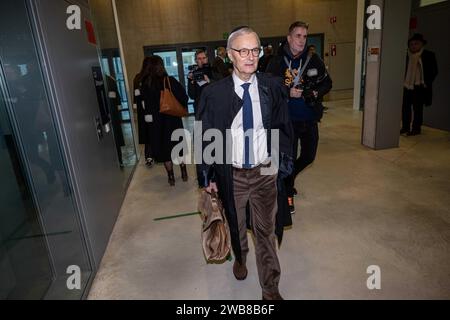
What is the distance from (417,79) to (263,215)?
16.6ft

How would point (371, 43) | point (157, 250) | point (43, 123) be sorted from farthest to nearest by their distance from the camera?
1. point (371, 43)
2. point (157, 250)
3. point (43, 123)

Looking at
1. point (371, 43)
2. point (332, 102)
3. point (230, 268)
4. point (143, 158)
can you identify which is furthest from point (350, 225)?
point (332, 102)

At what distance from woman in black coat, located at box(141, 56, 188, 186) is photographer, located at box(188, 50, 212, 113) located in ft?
0.45

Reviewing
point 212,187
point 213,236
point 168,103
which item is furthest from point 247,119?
point 168,103

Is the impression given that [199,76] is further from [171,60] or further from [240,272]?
[171,60]

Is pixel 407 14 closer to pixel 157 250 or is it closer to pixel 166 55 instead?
pixel 157 250

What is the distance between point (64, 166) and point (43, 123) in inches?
13.6

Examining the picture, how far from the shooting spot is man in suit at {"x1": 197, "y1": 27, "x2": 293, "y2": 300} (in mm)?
1861

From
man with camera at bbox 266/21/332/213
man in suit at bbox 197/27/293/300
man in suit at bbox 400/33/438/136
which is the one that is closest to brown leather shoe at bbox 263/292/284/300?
man in suit at bbox 197/27/293/300

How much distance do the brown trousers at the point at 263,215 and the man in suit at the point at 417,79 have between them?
4.91 meters

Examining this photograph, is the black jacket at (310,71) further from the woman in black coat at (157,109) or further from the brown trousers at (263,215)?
the woman in black coat at (157,109)

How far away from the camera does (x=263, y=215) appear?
6.66 ft

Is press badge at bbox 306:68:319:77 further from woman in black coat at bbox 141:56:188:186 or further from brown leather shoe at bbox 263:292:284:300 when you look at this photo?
brown leather shoe at bbox 263:292:284:300

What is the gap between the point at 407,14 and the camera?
4.60 metres
